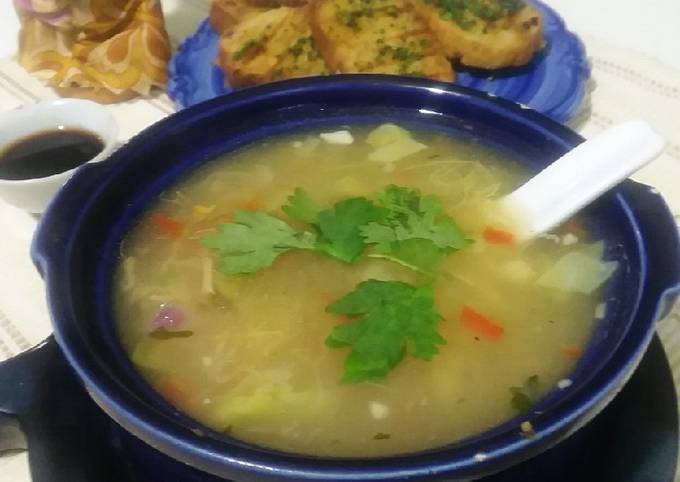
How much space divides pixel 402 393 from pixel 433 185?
38 centimetres

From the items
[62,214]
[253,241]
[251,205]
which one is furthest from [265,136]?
[62,214]

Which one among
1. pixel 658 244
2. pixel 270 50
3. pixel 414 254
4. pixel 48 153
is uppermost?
pixel 658 244

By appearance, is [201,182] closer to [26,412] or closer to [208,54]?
[26,412]

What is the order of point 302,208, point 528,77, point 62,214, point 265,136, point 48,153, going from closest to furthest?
point 62,214, point 302,208, point 265,136, point 48,153, point 528,77

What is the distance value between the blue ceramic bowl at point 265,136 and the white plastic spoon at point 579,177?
3 cm

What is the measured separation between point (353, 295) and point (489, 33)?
945 millimetres

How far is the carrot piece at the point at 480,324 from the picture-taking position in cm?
82

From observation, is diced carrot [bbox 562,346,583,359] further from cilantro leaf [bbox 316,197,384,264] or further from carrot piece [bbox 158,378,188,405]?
carrot piece [bbox 158,378,188,405]

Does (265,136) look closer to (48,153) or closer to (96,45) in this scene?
(48,153)

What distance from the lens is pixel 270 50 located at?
63.1 inches

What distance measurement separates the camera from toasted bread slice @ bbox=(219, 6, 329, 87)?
1.55m

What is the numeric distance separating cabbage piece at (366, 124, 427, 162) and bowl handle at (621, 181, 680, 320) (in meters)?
0.32

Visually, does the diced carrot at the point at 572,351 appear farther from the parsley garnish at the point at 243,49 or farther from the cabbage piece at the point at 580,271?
the parsley garnish at the point at 243,49

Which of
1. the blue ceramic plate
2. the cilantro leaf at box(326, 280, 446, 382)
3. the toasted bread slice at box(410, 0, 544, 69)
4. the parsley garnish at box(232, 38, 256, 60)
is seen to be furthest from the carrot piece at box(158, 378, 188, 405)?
the toasted bread slice at box(410, 0, 544, 69)
